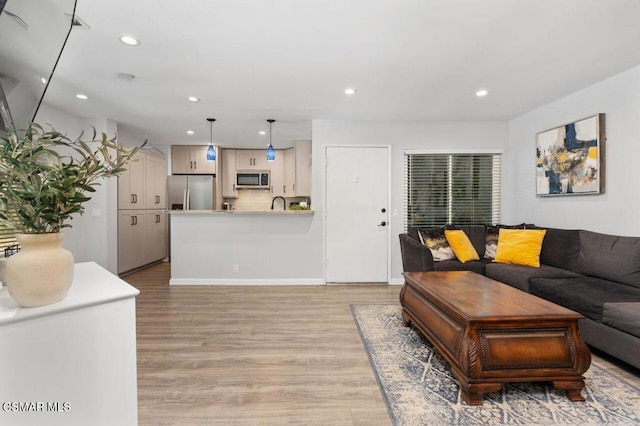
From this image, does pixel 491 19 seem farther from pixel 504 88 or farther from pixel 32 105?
pixel 32 105

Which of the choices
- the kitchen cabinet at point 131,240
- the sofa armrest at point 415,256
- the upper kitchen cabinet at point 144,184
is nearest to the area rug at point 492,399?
the sofa armrest at point 415,256

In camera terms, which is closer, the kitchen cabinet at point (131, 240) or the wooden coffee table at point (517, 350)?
the wooden coffee table at point (517, 350)

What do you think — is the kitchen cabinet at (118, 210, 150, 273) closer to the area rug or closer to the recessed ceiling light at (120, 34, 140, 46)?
the recessed ceiling light at (120, 34, 140, 46)

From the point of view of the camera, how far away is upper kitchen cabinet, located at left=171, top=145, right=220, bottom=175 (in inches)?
233

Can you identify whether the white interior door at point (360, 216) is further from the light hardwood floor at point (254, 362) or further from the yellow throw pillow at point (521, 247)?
the yellow throw pillow at point (521, 247)

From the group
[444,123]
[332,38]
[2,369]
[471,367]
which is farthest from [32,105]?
[444,123]

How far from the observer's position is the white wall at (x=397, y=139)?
14.1 ft

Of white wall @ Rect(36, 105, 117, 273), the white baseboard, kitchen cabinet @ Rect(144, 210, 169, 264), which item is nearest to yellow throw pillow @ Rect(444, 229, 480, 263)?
the white baseboard

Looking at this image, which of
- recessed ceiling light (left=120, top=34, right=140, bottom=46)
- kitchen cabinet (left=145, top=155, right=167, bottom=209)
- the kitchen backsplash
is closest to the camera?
recessed ceiling light (left=120, top=34, right=140, bottom=46)

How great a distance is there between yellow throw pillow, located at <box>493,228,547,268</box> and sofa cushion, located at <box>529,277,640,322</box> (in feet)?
1.85

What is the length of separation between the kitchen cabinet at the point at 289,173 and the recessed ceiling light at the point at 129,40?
378 centimetres

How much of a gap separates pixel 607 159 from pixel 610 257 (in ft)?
3.43

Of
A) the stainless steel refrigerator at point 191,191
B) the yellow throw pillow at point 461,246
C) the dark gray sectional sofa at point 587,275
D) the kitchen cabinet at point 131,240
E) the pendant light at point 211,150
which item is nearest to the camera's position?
the dark gray sectional sofa at point 587,275

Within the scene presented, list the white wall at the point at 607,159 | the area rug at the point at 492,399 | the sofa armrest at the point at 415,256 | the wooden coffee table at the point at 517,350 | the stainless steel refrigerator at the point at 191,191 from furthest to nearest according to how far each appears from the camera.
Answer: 1. the stainless steel refrigerator at the point at 191,191
2. the sofa armrest at the point at 415,256
3. the white wall at the point at 607,159
4. the wooden coffee table at the point at 517,350
5. the area rug at the point at 492,399
